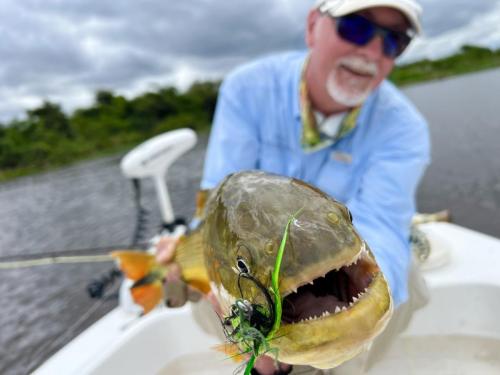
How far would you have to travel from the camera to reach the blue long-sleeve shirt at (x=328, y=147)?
176cm

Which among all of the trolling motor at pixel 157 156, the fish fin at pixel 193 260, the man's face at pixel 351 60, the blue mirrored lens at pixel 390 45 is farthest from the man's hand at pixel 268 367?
the trolling motor at pixel 157 156

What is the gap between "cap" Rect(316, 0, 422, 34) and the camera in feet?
5.46

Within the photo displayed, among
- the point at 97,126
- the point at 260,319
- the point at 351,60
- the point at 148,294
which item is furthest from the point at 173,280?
the point at 97,126

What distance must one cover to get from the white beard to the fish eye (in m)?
1.18

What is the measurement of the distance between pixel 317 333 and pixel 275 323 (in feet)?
0.26

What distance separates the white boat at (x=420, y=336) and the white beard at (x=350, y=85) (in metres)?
1.08

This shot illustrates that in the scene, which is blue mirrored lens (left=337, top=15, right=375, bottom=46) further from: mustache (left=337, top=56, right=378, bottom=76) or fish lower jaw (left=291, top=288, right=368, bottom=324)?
fish lower jaw (left=291, top=288, right=368, bottom=324)

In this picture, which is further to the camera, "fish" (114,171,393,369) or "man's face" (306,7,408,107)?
"man's face" (306,7,408,107)

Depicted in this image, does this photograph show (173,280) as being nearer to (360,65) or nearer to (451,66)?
(360,65)

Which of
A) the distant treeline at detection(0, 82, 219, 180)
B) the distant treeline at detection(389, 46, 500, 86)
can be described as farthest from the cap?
the distant treeline at detection(389, 46, 500, 86)

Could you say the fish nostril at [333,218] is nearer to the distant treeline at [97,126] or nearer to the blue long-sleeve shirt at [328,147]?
the blue long-sleeve shirt at [328,147]

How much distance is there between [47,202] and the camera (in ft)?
46.4

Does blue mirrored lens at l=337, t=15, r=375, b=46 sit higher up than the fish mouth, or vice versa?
blue mirrored lens at l=337, t=15, r=375, b=46

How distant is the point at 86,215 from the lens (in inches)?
447
